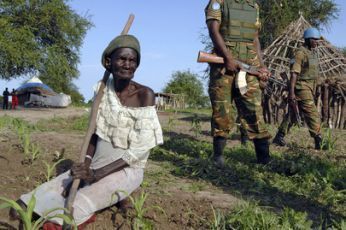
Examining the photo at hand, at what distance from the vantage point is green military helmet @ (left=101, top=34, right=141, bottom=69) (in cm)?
325

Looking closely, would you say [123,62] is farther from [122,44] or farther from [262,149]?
[262,149]

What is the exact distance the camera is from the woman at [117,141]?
10.0 ft

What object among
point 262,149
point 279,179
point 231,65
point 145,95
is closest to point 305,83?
point 262,149

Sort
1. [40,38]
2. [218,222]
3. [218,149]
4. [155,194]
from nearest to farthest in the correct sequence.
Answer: [218,222] < [155,194] < [218,149] < [40,38]

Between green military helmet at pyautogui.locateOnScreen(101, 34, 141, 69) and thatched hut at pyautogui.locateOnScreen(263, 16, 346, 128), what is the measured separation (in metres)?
8.09

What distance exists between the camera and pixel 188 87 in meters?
41.0

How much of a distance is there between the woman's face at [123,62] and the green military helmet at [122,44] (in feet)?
0.08

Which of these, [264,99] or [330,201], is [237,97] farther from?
[264,99]

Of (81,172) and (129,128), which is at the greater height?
(129,128)

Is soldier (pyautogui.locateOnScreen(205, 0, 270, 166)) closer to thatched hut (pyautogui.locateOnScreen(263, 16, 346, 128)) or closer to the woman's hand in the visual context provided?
the woman's hand

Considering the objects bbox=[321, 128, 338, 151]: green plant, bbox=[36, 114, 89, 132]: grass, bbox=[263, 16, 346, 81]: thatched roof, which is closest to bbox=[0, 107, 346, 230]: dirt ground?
bbox=[321, 128, 338, 151]: green plant

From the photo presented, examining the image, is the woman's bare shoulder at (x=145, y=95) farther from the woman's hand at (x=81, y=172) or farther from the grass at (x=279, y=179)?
the grass at (x=279, y=179)

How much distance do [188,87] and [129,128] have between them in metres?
37.7

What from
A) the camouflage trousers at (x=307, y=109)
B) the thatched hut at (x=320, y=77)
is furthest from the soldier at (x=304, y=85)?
the thatched hut at (x=320, y=77)
